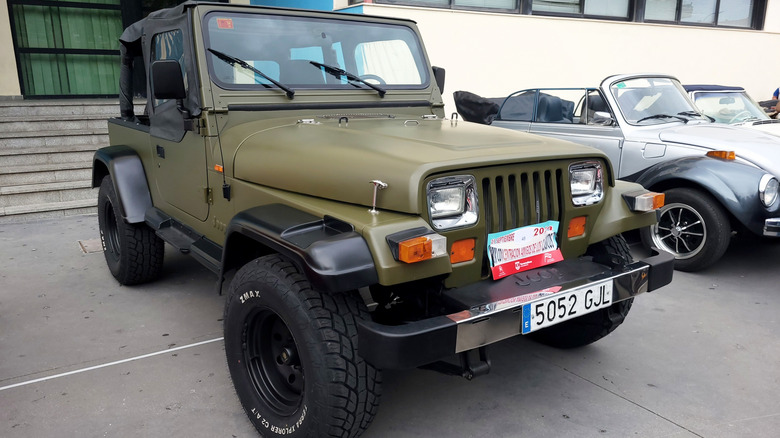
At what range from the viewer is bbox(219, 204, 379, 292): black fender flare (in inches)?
79.0

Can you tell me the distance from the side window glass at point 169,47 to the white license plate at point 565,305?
7.34 ft

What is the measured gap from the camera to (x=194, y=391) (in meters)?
2.96

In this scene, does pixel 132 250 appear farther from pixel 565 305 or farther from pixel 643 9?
pixel 643 9

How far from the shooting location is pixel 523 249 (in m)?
2.53

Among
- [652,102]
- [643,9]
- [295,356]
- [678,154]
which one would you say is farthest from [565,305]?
[643,9]

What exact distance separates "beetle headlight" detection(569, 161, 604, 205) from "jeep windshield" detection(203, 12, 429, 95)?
1.40 m

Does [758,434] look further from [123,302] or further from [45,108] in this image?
[45,108]

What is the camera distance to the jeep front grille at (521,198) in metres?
2.42

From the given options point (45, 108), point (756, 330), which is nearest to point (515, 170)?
point (756, 330)

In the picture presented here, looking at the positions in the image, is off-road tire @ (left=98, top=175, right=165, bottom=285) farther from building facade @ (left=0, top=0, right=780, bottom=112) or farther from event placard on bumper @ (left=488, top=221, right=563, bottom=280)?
building facade @ (left=0, top=0, right=780, bottom=112)

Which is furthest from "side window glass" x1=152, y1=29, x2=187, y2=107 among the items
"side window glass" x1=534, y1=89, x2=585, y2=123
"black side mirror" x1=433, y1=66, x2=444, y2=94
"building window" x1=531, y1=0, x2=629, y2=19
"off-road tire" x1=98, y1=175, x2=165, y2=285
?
"building window" x1=531, y1=0, x2=629, y2=19

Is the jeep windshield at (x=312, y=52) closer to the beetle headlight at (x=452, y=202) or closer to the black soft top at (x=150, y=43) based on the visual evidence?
the black soft top at (x=150, y=43)

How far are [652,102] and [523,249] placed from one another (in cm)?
407

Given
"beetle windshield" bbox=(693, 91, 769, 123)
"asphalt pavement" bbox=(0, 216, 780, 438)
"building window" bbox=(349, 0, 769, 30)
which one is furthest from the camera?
"building window" bbox=(349, 0, 769, 30)
